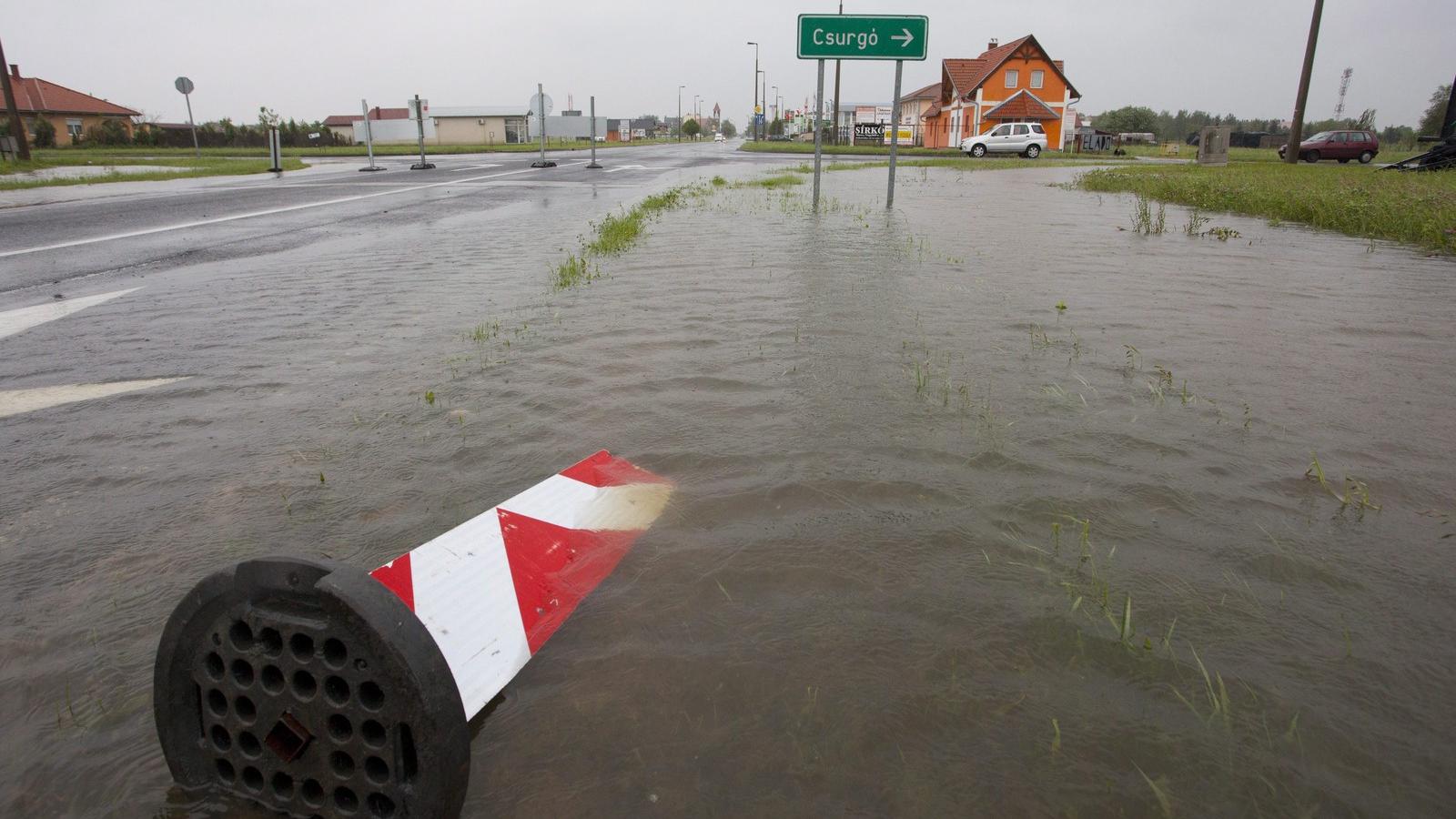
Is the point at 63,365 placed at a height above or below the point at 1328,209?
below

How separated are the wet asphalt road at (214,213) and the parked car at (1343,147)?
2807 cm

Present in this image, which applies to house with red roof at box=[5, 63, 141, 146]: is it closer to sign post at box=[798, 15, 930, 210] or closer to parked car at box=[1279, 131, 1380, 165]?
sign post at box=[798, 15, 930, 210]

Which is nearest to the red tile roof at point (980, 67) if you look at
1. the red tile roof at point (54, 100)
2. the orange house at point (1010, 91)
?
the orange house at point (1010, 91)

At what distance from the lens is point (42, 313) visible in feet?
19.6

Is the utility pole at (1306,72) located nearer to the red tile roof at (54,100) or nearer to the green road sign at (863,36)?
the green road sign at (863,36)

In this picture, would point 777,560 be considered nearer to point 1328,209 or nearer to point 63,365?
point 63,365

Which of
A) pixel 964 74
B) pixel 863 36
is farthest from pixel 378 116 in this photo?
pixel 863 36

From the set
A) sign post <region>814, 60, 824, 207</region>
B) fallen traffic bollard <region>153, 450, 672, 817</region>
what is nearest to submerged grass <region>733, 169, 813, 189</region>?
sign post <region>814, 60, 824, 207</region>

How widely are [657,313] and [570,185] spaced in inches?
581

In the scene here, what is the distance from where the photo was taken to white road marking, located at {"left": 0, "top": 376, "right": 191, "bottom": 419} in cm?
398

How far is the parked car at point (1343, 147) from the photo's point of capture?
107 feet

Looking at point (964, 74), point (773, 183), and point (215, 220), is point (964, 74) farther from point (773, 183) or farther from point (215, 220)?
point (215, 220)

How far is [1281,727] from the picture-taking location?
5.95ft

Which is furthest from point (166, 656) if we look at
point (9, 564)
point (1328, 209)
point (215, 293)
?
point (1328, 209)
